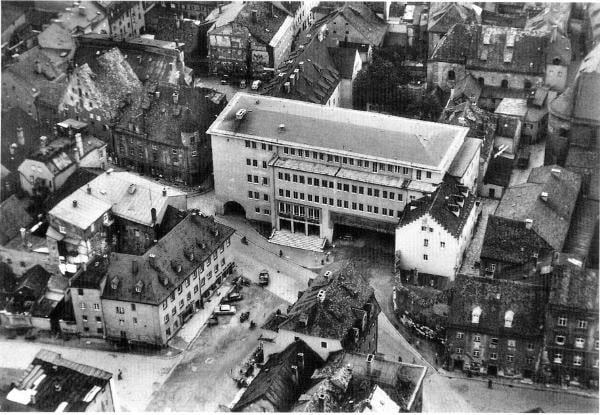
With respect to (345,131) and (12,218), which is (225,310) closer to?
(345,131)

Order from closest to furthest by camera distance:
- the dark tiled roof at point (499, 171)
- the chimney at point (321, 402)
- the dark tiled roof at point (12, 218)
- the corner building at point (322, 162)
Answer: the chimney at point (321, 402) < the corner building at point (322, 162) < the dark tiled roof at point (12, 218) < the dark tiled roof at point (499, 171)

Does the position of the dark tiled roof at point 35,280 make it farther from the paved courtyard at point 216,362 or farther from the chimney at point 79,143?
the paved courtyard at point 216,362

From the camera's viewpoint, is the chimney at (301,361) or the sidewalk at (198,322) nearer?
the chimney at (301,361)

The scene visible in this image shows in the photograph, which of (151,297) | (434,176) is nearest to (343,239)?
(434,176)

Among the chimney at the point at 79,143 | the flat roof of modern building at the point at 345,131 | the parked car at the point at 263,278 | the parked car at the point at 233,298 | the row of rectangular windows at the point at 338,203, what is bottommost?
the parked car at the point at 233,298

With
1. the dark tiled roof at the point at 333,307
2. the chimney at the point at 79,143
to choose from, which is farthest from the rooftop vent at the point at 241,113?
the dark tiled roof at the point at 333,307
